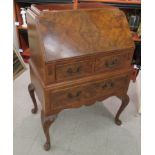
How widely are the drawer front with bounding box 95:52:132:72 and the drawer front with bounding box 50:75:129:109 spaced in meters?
0.09

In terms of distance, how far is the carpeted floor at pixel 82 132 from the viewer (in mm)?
1447

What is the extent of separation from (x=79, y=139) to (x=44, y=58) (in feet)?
2.92

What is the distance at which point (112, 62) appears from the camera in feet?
3.93

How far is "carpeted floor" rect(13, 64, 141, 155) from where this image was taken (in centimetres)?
145

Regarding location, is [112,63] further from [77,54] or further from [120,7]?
[120,7]

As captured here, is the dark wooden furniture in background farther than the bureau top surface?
Yes

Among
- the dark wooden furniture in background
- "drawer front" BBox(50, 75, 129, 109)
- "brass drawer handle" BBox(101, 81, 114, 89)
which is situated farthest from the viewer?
the dark wooden furniture in background

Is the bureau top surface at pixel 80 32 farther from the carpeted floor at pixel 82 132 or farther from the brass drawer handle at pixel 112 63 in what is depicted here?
the carpeted floor at pixel 82 132

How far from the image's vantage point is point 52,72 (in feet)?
3.34

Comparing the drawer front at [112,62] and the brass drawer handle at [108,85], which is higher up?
the drawer front at [112,62]

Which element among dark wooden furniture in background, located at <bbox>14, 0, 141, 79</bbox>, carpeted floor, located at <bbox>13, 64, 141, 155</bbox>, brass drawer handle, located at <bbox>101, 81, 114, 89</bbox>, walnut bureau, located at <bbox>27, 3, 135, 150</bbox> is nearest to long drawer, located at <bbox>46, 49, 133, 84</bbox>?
walnut bureau, located at <bbox>27, 3, 135, 150</bbox>

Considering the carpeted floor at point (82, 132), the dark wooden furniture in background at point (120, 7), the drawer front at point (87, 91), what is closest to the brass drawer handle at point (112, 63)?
the drawer front at point (87, 91)

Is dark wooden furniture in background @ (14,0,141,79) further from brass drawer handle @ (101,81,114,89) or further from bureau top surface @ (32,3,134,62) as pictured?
brass drawer handle @ (101,81,114,89)
